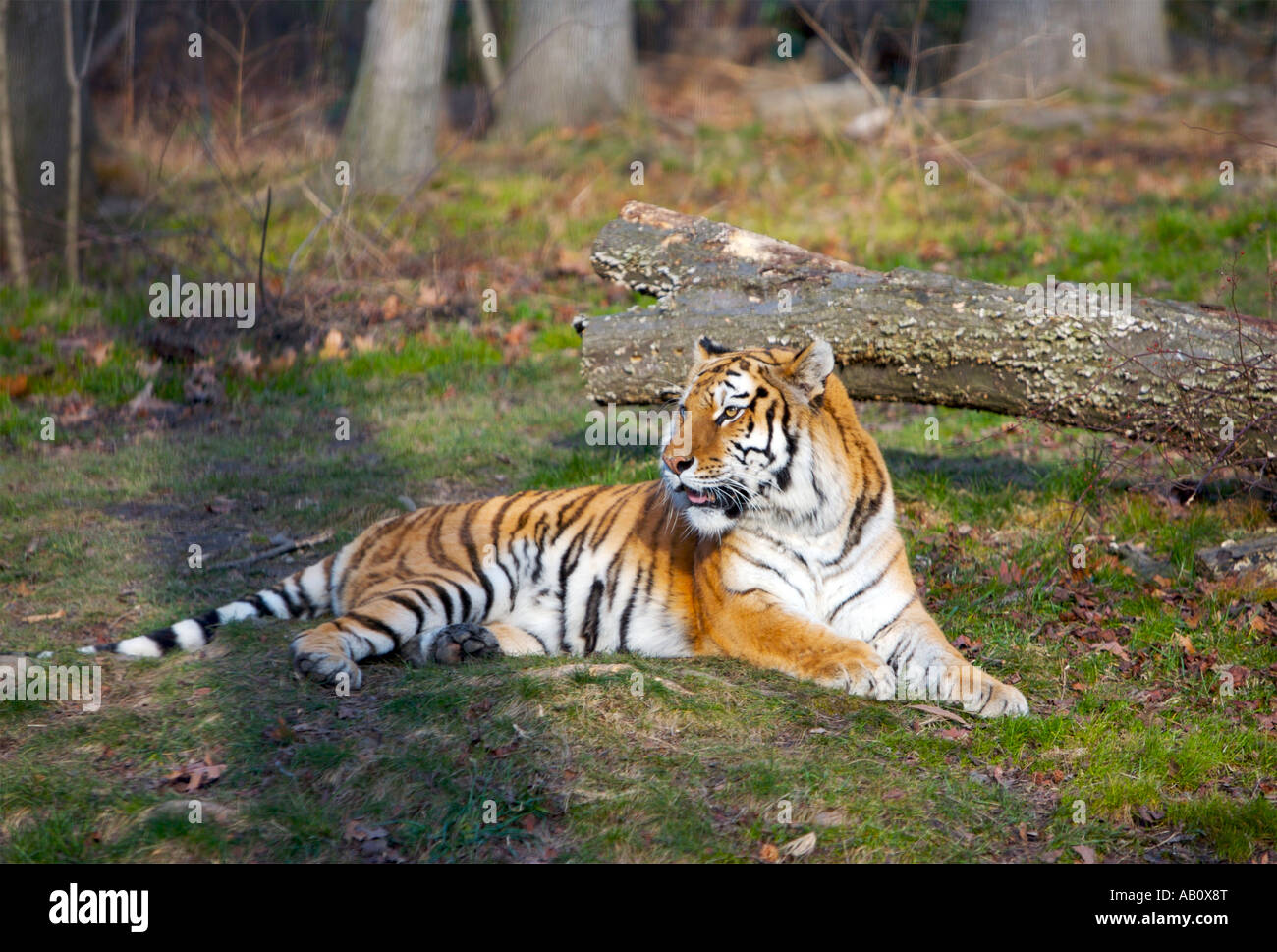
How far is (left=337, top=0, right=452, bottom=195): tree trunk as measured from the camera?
1272 centimetres

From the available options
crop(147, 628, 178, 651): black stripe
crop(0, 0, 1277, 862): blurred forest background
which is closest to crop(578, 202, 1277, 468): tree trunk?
crop(0, 0, 1277, 862): blurred forest background

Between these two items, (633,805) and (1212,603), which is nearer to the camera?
(633,805)

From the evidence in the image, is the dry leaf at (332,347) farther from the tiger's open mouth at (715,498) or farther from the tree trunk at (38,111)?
the tiger's open mouth at (715,498)

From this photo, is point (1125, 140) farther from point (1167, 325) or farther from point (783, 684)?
point (783, 684)

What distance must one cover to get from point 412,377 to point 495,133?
7.16 meters

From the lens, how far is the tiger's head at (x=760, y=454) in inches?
197

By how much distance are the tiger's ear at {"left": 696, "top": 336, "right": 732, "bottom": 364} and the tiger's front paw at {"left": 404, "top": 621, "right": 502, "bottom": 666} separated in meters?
1.54

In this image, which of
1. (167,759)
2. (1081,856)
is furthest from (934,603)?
(167,759)

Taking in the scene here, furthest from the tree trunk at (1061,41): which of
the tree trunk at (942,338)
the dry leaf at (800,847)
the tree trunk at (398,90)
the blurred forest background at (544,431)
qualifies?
the dry leaf at (800,847)

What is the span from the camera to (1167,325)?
6023mm

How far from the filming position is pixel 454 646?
5172 millimetres

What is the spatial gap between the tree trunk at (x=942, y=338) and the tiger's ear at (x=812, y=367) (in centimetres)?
141

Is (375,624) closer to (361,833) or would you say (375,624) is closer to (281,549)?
(361,833)

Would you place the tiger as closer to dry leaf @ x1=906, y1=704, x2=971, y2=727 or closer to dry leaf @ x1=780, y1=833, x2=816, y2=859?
dry leaf @ x1=906, y1=704, x2=971, y2=727
